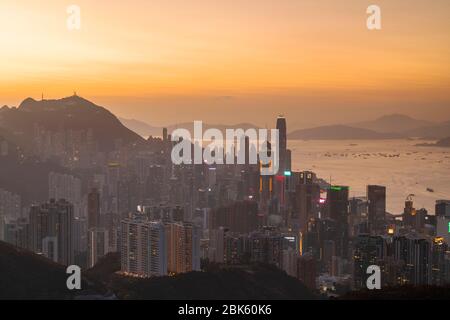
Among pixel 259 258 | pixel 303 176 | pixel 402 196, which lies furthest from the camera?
pixel 303 176

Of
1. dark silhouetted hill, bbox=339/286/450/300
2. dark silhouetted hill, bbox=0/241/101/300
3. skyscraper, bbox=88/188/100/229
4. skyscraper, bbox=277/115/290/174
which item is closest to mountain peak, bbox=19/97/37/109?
skyscraper, bbox=88/188/100/229

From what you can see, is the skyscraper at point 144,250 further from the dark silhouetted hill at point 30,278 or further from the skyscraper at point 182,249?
the dark silhouetted hill at point 30,278

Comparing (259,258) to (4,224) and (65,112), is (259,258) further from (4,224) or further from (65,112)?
(65,112)

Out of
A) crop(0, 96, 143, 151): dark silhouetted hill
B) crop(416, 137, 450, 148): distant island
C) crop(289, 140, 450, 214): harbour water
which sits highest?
crop(0, 96, 143, 151): dark silhouetted hill

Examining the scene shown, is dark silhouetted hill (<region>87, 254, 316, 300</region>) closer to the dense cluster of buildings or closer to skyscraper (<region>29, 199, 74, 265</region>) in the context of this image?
the dense cluster of buildings

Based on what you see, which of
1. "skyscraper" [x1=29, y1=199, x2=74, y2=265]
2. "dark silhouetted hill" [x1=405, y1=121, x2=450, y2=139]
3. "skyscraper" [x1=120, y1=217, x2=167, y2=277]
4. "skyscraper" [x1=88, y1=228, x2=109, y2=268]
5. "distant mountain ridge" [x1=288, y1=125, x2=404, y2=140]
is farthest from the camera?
"distant mountain ridge" [x1=288, y1=125, x2=404, y2=140]

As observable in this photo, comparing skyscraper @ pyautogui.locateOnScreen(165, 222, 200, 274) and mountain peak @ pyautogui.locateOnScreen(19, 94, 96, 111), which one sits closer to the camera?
skyscraper @ pyautogui.locateOnScreen(165, 222, 200, 274)

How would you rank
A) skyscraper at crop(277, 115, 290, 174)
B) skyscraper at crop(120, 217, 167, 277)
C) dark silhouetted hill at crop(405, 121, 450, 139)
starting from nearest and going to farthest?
skyscraper at crop(120, 217, 167, 277)
dark silhouetted hill at crop(405, 121, 450, 139)
skyscraper at crop(277, 115, 290, 174)

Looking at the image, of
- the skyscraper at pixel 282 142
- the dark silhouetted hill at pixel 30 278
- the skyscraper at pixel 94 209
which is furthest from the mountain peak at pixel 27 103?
the dark silhouetted hill at pixel 30 278
